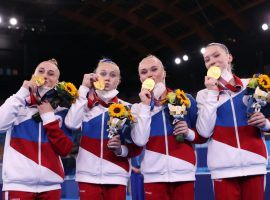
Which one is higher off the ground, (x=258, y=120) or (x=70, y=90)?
(x=70, y=90)

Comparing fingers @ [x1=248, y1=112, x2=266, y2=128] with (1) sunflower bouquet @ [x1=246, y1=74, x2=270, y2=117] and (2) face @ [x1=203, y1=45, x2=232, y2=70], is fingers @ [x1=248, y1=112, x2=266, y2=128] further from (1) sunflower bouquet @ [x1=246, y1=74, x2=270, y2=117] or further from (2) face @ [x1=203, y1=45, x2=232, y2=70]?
(2) face @ [x1=203, y1=45, x2=232, y2=70]

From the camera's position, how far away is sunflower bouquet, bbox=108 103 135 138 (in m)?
3.33

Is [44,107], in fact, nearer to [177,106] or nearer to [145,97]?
[145,97]

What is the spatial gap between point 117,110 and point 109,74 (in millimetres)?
520

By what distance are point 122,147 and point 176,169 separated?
18.3 inches

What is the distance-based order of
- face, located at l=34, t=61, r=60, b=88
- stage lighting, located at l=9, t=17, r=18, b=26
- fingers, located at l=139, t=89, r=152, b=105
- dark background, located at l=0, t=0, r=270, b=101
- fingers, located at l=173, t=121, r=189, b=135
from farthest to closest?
stage lighting, located at l=9, t=17, r=18, b=26 < dark background, located at l=0, t=0, r=270, b=101 < face, located at l=34, t=61, r=60, b=88 < fingers, located at l=139, t=89, r=152, b=105 < fingers, located at l=173, t=121, r=189, b=135

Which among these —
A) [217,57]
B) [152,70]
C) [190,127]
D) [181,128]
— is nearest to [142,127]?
[181,128]

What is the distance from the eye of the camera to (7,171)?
3.29m


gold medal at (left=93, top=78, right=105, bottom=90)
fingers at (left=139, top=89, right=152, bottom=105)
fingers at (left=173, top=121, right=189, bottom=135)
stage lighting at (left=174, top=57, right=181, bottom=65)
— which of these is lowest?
fingers at (left=173, top=121, right=189, bottom=135)

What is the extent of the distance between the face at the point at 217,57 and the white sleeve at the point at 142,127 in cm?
66

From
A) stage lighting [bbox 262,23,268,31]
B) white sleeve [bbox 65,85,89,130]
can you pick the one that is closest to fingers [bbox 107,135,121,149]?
white sleeve [bbox 65,85,89,130]

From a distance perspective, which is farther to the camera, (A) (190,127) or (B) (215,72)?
(A) (190,127)

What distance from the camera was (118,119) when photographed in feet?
10.9

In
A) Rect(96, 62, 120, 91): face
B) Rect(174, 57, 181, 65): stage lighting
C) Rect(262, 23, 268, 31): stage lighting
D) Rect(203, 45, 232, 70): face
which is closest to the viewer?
Rect(203, 45, 232, 70): face
